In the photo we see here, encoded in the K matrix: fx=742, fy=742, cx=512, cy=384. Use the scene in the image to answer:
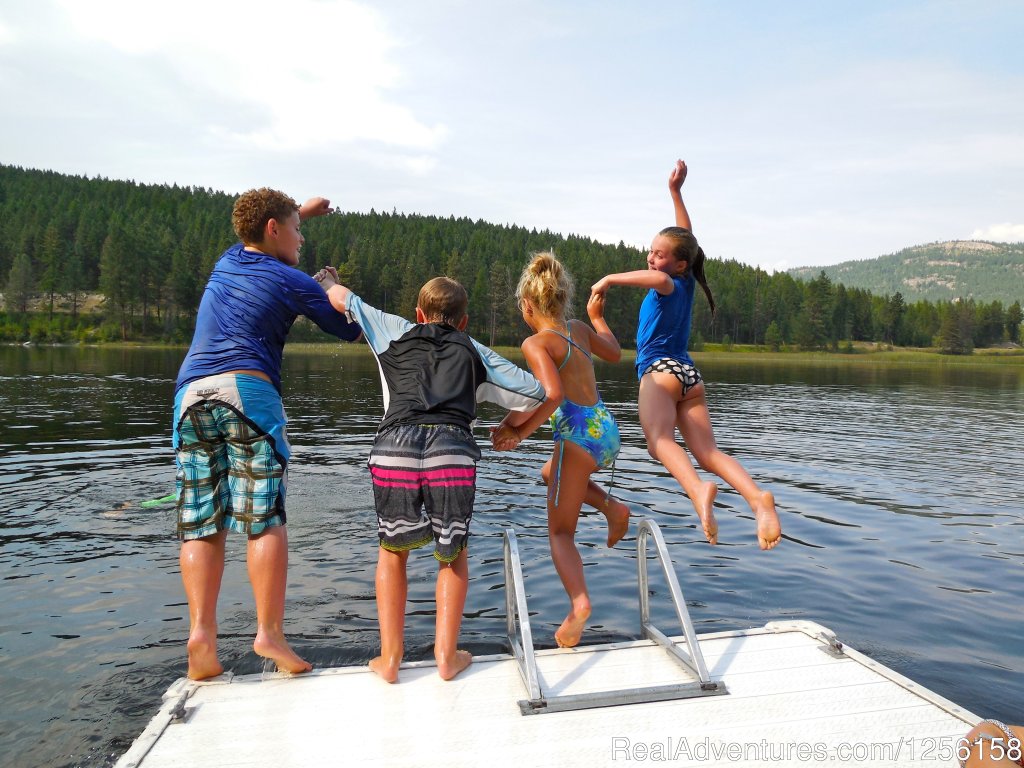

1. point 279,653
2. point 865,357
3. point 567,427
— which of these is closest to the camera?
point 279,653

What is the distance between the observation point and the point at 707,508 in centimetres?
494

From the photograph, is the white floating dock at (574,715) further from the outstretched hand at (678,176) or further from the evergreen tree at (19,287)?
the evergreen tree at (19,287)

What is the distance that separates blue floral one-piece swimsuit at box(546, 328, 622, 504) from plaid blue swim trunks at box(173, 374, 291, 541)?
1.91 m

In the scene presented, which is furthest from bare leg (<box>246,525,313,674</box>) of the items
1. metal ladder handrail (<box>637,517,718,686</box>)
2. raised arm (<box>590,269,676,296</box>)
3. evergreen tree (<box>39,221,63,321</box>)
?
evergreen tree (<box>39,221,63,321</box>)

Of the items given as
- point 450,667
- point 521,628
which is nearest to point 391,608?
point 450,667

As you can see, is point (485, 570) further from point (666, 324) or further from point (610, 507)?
point (666, 324)

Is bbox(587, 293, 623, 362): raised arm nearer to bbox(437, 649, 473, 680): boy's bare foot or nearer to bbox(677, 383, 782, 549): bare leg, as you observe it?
bbox(677, 383, 782, 549): bare leg

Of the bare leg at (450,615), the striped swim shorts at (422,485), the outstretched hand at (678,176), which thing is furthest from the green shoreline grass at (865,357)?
the striped swim shorts at (422,485)

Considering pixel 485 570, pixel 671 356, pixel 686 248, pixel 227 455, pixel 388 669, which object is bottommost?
pixel 485 570

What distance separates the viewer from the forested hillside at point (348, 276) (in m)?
104

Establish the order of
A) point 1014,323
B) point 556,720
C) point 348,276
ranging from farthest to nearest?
point 1014,323, point 348,276, point 556,720

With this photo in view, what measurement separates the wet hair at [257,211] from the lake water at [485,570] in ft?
10.9

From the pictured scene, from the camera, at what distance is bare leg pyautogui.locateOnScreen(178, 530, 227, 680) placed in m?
4.34

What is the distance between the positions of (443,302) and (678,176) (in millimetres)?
2795
